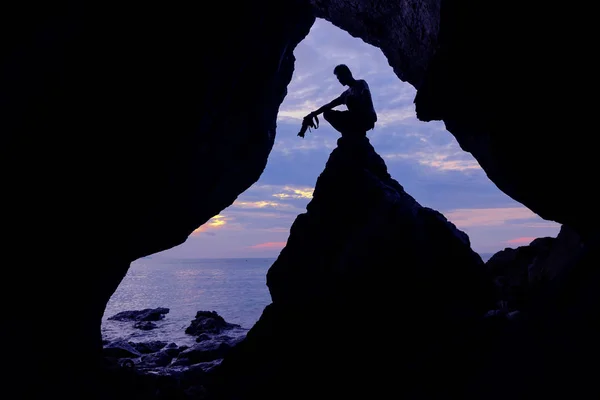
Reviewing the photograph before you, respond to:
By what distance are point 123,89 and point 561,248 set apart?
1534 cm

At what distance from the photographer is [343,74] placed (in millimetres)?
14859

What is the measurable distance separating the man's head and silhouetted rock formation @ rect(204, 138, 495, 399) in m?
4.29

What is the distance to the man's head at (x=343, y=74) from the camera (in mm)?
14812

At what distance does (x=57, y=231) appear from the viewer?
7.02m

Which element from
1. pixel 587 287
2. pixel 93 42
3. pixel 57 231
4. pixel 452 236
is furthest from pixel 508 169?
pixel 57 231

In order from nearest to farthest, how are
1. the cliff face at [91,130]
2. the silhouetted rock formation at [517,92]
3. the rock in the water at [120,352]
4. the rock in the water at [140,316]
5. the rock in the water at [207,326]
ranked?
1. the cliff face at [91,130]
2. the silhouetted rock formation at [517,92]
3. the rock in the water at [120,352]
4. the rock in the water at [207,326]
5. the rock in the water at [140,316]

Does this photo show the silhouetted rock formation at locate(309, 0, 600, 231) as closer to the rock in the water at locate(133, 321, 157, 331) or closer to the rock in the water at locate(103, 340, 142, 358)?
the rock in the water at locate(103, 340, 142, 358)

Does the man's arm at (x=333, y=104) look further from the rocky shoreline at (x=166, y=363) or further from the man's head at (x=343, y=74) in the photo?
the rocky shoreline at (x=166, y=363)

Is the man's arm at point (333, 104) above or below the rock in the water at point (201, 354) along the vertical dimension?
above

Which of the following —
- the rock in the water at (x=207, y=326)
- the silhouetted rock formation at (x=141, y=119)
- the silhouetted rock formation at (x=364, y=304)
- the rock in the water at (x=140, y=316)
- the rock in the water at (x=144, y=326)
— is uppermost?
the silhouetted rock formation at (x=141, y=119)

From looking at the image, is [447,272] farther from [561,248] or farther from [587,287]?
[587,287]

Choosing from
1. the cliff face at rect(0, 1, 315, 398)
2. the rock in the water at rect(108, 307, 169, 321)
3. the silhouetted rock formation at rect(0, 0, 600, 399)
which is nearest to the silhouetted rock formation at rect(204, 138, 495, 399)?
the silhouetted rock formation at rect(0, 0, 600, 399)

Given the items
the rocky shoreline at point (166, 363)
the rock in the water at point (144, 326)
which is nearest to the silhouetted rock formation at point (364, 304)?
the rocky shoreline at point (166, 363)

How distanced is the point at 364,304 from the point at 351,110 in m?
8.06
